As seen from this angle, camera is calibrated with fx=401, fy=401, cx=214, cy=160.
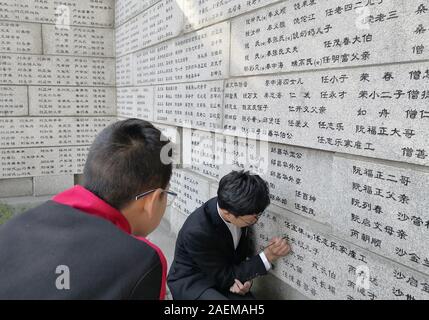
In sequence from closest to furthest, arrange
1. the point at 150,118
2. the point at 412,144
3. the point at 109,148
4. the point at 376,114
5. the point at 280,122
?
1. the point at 109,148
2. the point at 412,144
3. the point at 376,114
4. the point at 280,122
5. the point at 150,118

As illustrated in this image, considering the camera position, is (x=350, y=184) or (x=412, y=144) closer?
(x=412, y=144)

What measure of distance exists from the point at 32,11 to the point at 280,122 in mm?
4253

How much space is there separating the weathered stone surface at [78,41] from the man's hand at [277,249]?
13.8 ft

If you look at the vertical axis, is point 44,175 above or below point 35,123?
below

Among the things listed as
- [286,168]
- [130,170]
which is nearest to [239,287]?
[286,168]

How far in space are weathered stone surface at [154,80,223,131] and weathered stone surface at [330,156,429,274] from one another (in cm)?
128

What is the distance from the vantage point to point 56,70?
5.35 m

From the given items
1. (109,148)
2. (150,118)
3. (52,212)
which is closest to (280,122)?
(109,148)

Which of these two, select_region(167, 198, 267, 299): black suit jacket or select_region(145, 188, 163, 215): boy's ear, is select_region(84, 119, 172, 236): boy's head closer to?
select_region(145, 188, 163, 215): boy's ear

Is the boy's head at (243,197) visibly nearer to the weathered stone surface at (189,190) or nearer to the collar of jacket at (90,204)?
the collar of jacket at (90,204)

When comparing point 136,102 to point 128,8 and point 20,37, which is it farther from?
point 20,37

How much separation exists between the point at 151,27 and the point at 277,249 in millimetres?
2999

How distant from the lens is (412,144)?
5.24 feet

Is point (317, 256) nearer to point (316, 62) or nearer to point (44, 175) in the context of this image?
point (316, 62)
